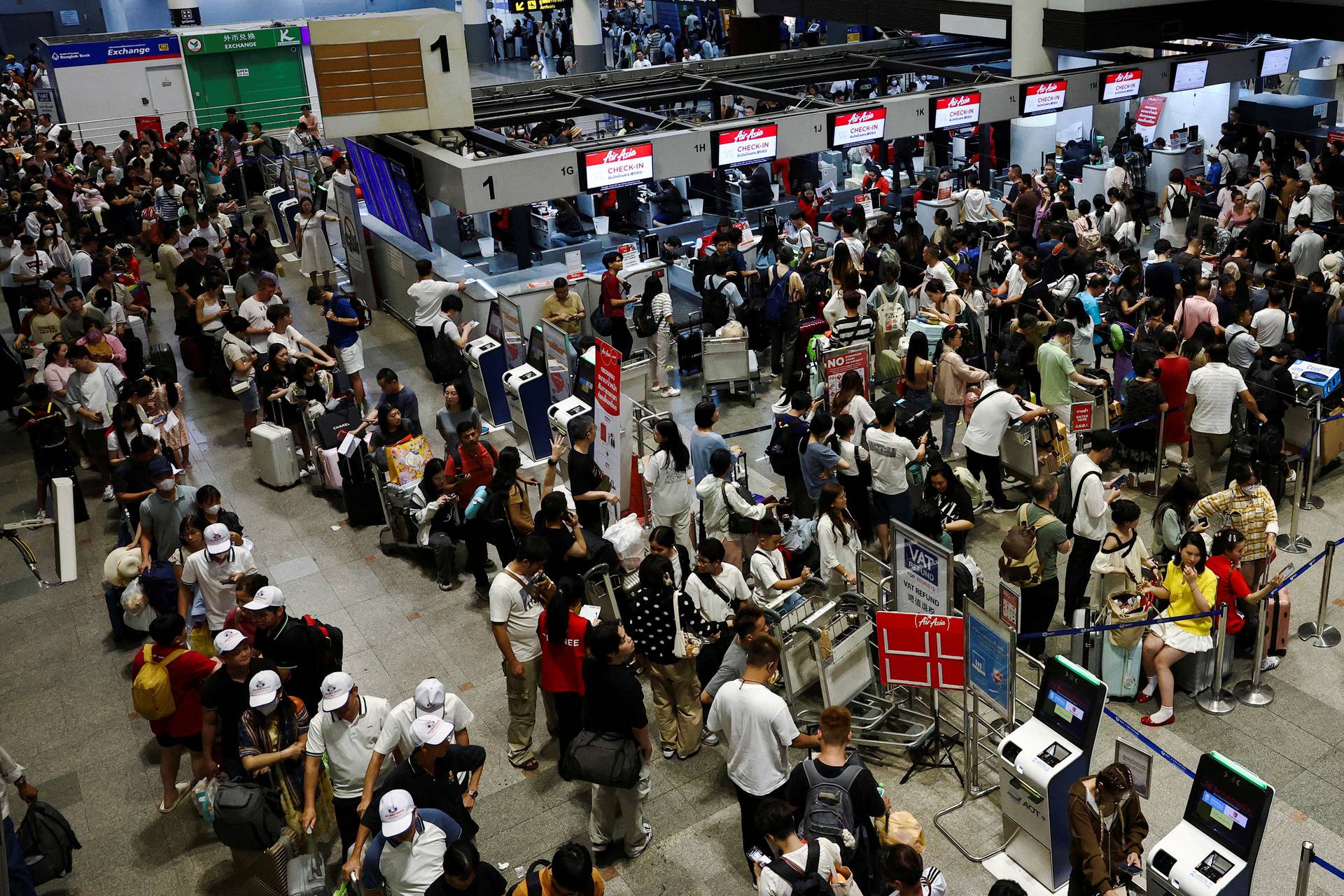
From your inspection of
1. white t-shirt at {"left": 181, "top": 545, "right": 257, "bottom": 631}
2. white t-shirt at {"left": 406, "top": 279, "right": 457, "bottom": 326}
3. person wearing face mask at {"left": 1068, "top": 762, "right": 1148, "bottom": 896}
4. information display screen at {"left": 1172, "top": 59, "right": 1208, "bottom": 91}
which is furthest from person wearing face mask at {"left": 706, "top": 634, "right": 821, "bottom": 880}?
information display screen at {"left": 1172, "top": 59, "right": 1208, "bottom": 91}

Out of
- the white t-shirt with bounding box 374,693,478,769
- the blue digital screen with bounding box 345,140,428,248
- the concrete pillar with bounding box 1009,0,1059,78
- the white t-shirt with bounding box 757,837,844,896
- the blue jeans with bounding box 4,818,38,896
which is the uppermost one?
the concrete pillar with bounding box 1009,0,1059,78

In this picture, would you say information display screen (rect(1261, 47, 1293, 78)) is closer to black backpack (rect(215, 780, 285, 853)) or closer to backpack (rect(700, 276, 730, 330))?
backpack (rect(700, 276, 730, 330))

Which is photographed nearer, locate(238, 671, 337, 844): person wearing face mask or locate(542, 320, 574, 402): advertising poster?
locate(238, 671, 337, 844): person wearing face mask

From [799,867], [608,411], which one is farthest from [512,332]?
[799,867]

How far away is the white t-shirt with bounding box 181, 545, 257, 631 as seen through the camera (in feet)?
26.4

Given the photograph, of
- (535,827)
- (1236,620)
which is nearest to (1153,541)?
(1236,620)

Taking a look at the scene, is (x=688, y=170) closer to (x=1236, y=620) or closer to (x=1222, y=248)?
(x=1222, y=248)

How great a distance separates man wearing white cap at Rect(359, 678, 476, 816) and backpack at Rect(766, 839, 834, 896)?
6.07 ft

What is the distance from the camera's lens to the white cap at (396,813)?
5.34 meters

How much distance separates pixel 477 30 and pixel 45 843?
3591 cm

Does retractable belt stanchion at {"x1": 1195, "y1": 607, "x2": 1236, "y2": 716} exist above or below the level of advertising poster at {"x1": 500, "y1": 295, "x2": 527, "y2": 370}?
below

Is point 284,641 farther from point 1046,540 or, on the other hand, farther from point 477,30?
point 477,30

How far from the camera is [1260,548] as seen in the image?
26.5 feet

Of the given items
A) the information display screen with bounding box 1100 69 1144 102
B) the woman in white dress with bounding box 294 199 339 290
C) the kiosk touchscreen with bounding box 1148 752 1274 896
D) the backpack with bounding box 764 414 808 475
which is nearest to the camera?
the kiosk touchscreen with bounding box 1148 752 1274 896
